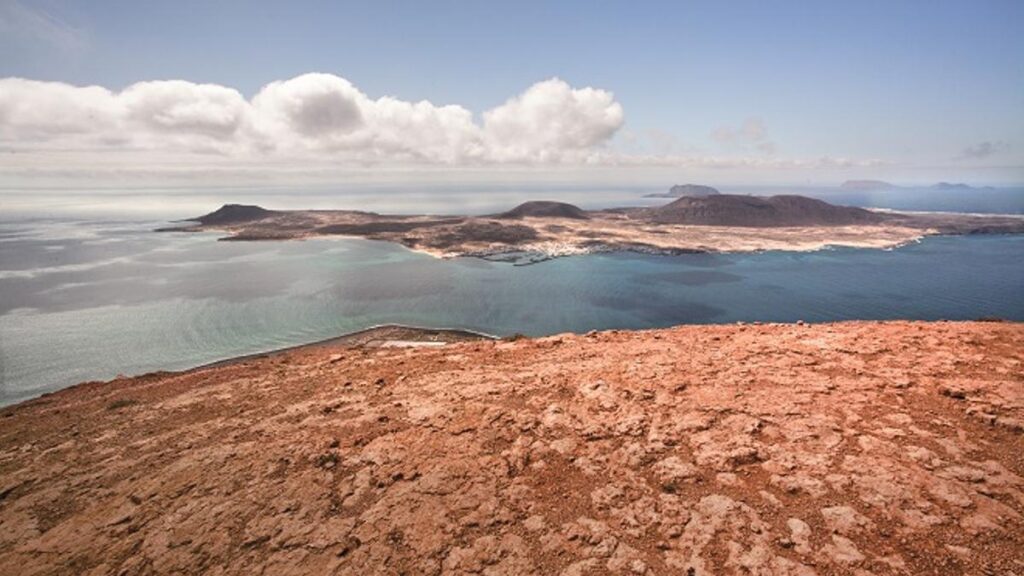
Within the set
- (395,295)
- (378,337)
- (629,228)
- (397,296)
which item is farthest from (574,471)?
(629,228)

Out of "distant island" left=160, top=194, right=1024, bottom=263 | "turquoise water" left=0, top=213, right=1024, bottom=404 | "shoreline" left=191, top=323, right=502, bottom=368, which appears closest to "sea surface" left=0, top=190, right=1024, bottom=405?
"turquoise water" left=0, top=213, right=1024, bottom=404

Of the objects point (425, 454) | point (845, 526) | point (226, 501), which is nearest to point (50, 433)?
point (226, 501)

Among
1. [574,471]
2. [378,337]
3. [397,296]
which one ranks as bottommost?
[378,337]

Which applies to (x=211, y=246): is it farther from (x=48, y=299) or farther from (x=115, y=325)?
(x=115, y=325)

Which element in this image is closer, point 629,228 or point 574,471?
point 574,471

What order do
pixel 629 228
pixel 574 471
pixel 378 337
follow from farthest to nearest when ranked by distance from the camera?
1. pixel 629 228
2. pixel 378 337
3. pixel 574 471

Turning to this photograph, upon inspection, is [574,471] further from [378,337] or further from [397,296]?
[397,296]

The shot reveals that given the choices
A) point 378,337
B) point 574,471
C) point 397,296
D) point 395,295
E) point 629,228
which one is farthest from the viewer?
point 629,228
